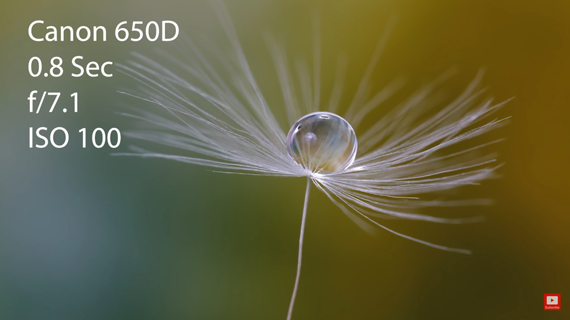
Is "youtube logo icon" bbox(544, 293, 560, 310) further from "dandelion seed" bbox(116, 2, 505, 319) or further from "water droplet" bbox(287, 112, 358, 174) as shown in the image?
"water droplet" bbox(287, 112, 358, 174)

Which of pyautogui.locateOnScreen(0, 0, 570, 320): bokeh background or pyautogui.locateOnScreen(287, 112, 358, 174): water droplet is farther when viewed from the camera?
pyautogui.locateOnScreen(0, 0, 570, 320): bokeh background

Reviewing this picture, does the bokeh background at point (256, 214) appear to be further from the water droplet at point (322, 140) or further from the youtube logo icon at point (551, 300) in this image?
the water droplet at point (322, 140)

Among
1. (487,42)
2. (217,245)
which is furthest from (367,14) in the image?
(217,245)

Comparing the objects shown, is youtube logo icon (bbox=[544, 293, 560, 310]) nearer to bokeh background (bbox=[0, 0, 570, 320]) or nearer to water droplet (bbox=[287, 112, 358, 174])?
bokeh background (bbox=[0, 0, 570, 320])

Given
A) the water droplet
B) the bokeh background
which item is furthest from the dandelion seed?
the water droplet

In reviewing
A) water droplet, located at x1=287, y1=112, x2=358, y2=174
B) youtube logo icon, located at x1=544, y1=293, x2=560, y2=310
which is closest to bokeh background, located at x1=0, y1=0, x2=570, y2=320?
youtube logo icon, located at x1=544, y1=293, x2=560, y2=310

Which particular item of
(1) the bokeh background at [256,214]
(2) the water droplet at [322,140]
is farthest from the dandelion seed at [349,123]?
(2) the water droplet at [322,140]

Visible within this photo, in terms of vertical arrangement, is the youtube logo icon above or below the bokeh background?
below
